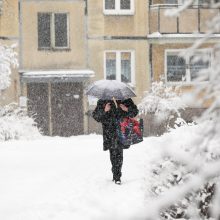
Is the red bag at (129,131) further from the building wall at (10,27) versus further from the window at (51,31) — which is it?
the window at (51,31)

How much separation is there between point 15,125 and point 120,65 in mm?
6214

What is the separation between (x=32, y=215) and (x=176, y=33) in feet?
61.3

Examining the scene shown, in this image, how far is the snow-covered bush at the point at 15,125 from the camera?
72.9ft

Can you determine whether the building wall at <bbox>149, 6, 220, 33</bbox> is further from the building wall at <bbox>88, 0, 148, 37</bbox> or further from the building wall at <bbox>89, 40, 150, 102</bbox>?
the building wall at <bbox>89, 40, 150, 102</bbox>

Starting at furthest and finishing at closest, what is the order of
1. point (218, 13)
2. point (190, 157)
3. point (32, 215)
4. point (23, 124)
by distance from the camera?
point (23, 124)
point (32, 215)
point (218, 13)
point (190, 157)

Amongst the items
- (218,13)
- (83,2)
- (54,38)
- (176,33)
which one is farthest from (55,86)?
(218,13)

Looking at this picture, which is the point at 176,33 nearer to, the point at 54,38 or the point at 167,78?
the point at 167,78

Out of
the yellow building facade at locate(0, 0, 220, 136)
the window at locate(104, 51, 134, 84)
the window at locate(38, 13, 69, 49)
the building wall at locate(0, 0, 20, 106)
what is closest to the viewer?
the building wall at locate(0, 0, 20, 106)

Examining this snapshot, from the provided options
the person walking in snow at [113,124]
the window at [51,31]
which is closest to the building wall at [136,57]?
the window at [51,31]

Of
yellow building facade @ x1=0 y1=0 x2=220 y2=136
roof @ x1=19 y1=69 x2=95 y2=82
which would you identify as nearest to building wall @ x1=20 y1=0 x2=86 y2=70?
yellow building facade @ x1=0 y1=0 x2=220 y2=136

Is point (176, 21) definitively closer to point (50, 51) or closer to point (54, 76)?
point (50, 51)

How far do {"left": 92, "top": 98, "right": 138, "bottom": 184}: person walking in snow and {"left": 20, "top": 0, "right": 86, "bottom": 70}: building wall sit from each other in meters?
15.4

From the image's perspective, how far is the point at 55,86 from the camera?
26.5m

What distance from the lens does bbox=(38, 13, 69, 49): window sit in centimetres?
2647
